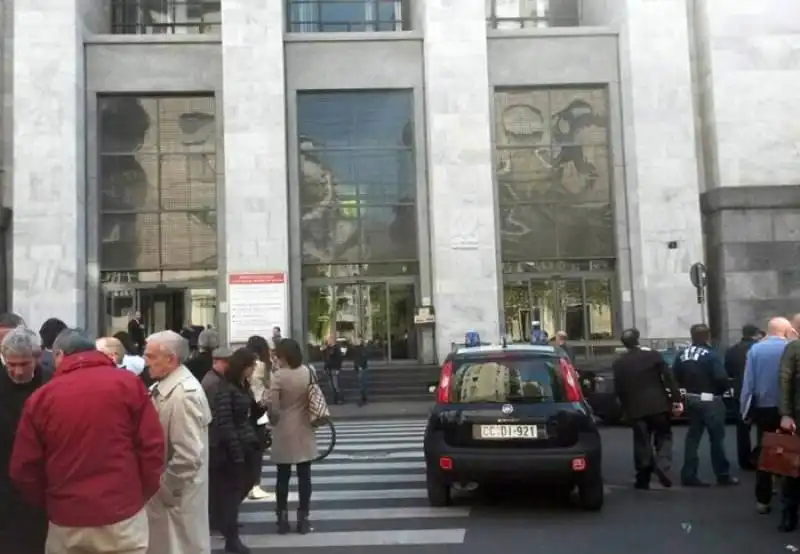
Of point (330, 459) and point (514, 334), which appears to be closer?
point (330, 459)

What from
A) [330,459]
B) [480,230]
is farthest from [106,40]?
[330,459]

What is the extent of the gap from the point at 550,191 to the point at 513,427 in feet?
61.4

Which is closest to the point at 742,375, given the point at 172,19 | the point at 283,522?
the point at 283,522

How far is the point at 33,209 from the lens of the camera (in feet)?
77.5

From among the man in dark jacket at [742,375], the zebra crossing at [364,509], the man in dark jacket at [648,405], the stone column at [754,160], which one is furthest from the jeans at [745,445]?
the stone column at [754,160]

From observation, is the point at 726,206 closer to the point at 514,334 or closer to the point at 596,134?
the point at 596,134

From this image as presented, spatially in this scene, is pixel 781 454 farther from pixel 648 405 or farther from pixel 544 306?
pixel 544 306

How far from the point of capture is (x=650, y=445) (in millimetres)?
9234

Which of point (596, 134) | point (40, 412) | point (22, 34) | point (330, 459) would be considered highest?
point (22, 34)

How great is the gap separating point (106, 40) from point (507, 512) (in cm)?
2231

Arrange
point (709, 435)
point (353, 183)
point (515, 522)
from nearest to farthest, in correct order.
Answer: point (515, 522), point (709, 435), point (353, 183)

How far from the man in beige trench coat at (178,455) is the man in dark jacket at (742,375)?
7.11 m

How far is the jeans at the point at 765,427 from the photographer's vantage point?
303 inches

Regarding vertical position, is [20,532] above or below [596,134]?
below
